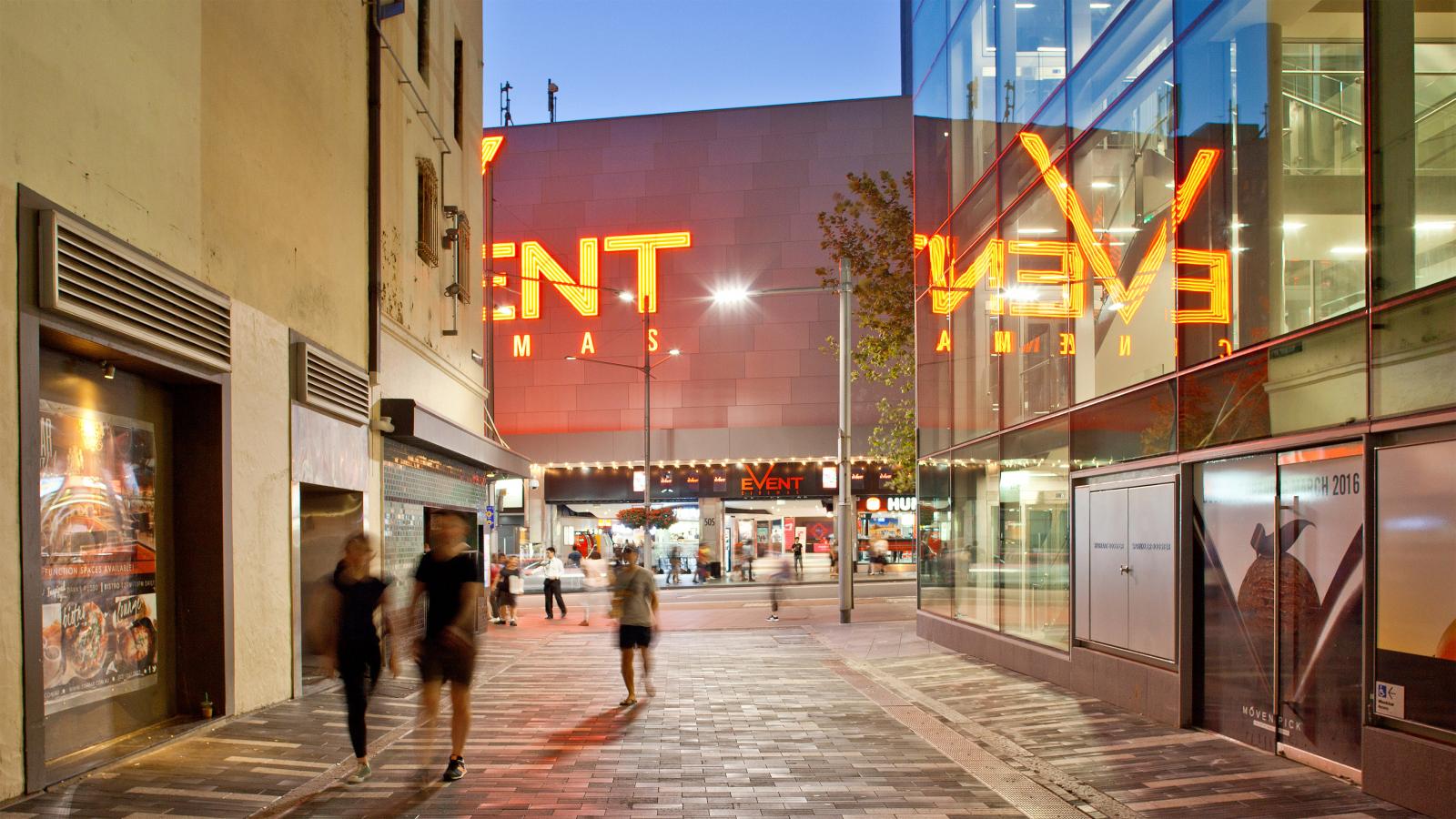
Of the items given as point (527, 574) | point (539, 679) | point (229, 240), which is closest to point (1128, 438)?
point (539, 679)

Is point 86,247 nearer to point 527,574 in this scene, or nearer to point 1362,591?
point 1362,591

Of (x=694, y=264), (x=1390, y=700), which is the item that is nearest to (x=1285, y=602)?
(x=1390, y=700)

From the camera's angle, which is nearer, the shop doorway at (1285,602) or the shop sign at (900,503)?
the shop doorway at (1285,602)

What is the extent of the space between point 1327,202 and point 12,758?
9.82 metres

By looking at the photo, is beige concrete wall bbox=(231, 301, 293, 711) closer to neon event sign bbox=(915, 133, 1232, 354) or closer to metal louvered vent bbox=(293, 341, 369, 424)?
metal louvered vent bbox=(293, 341, 369, 424)

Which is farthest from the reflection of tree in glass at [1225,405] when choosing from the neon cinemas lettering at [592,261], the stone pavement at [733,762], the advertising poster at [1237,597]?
the neon cinemas lettering at [592,261]

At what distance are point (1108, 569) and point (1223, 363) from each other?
302 centimetres

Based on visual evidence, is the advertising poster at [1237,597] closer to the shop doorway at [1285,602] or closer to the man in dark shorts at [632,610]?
the shop doorway at [1285,602]

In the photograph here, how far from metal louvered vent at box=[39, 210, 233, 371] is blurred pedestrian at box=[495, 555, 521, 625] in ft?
47.9

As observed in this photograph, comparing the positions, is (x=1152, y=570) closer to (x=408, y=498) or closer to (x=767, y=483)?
(x=408, y=498)

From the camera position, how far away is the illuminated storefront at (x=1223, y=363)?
7543 mm

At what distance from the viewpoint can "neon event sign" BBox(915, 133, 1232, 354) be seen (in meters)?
10.6

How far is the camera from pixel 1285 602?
907cm

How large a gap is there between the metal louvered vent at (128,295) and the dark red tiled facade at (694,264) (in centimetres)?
3342
